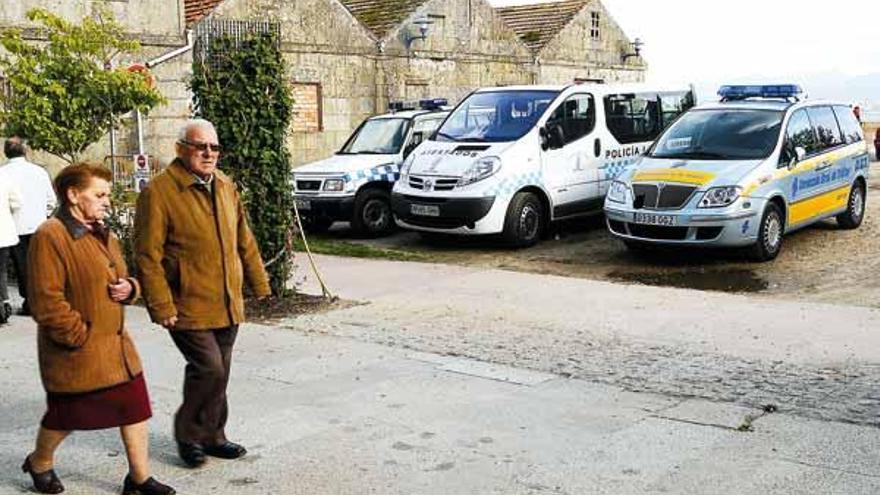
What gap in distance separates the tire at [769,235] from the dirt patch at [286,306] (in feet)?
15.6

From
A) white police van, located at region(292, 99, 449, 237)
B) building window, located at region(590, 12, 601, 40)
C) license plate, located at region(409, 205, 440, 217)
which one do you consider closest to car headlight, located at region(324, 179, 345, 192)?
white police van, located at region(292, 99, 449, 237)

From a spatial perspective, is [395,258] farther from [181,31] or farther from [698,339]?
[181,31]

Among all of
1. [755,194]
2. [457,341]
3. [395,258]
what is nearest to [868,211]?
[755,194]

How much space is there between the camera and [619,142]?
14234 millimetres

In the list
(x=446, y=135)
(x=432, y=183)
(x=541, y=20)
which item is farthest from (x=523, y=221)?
(x=541, y=20)

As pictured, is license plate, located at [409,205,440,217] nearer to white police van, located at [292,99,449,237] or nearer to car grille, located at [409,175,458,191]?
car grille, located at [409,175,458,191]

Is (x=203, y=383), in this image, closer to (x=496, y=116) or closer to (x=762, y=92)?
(x=496, y=116)

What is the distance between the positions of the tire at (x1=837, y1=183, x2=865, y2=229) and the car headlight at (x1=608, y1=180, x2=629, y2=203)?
3.56 meters

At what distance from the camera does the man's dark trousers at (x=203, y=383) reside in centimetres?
497

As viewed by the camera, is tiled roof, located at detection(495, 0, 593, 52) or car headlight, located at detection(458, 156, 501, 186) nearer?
car headlight, located at detection(458, 156, 501, 186)

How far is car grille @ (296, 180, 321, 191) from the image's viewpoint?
1425 centimetres

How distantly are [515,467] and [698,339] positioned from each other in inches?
128

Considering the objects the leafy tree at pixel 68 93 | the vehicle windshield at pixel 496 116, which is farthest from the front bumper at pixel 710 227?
the leafy tree at pixel 68 93

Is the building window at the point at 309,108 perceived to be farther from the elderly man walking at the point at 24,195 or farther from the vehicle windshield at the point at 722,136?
the elderly man walking at the point at 24,195
